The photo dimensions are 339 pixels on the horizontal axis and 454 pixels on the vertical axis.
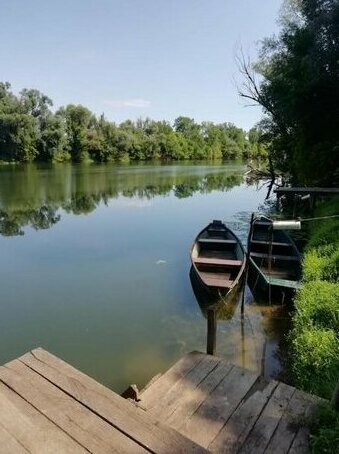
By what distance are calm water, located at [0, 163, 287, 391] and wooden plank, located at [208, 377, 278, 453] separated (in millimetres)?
2056

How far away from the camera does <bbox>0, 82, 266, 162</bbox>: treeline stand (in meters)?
51.4

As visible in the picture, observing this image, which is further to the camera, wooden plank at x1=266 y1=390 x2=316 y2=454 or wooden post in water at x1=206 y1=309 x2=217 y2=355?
wooden post in water at x1=206 y1=309 x2=217 y2=355

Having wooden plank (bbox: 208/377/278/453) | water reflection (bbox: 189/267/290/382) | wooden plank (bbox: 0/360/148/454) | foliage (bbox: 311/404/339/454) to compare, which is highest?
wooden plank (bbox: 0/360/148/454)

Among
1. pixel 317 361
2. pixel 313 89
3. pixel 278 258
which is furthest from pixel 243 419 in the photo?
pixel 313 89

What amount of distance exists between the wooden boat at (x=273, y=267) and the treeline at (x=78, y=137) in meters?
36.4

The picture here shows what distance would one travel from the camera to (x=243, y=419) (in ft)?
10.8

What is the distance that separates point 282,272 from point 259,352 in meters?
3.43

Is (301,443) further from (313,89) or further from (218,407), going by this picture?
(313,89)

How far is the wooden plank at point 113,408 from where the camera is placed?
2.00 metres

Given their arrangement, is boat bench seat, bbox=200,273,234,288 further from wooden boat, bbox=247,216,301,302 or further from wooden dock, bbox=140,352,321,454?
wooden dock, bbox=140,352,321,454

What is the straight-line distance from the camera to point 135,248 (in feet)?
40.2

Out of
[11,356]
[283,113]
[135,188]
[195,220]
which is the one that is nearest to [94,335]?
[11,356]

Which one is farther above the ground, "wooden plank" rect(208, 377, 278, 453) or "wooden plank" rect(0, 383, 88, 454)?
"wooden plank" rect(0, 383, 88, 454)

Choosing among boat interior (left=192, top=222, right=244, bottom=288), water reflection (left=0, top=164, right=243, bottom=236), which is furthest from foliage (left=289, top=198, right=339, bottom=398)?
water reflection (left=0, top=164, right=243, bottom=236)
